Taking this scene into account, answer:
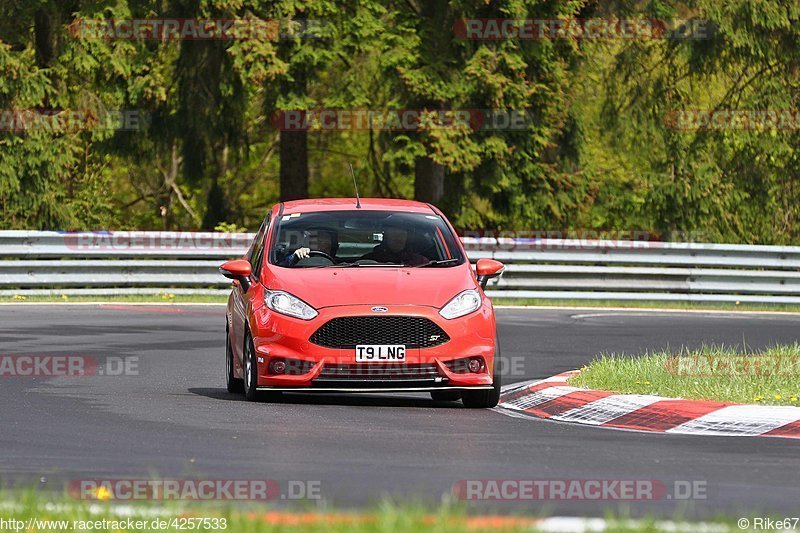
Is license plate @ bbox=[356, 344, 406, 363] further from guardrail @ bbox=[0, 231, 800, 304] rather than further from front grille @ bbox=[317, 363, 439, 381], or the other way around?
guardrail @ bbox=[0, 231, 800, 304]

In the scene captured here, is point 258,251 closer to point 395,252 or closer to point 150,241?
point 395,252

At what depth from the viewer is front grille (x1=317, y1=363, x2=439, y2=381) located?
12266 mm

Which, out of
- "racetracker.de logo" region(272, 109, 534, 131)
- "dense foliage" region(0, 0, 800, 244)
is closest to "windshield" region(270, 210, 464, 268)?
"dense foliage" region(0, 0, 800, 244)

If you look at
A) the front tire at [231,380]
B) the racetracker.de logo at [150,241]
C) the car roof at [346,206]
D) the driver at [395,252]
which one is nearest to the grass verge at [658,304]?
the racetracker.de logo at [150,241]

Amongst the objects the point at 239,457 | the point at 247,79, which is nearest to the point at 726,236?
the point at 247,79

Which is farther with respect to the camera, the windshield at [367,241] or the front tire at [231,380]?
the front tire at [231,380]

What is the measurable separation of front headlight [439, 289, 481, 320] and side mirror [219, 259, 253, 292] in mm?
1806

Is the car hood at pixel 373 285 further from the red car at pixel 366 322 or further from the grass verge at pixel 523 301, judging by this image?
the grass verge at pixel 523 301

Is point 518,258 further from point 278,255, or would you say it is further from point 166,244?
point 278,255

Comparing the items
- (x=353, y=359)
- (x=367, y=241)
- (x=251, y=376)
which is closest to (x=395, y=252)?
(x=367, y=241)

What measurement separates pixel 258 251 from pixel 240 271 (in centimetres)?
60

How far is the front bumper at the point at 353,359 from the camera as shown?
12.3 meters

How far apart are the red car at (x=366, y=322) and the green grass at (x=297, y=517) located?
196 inches

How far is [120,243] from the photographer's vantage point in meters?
26.0
